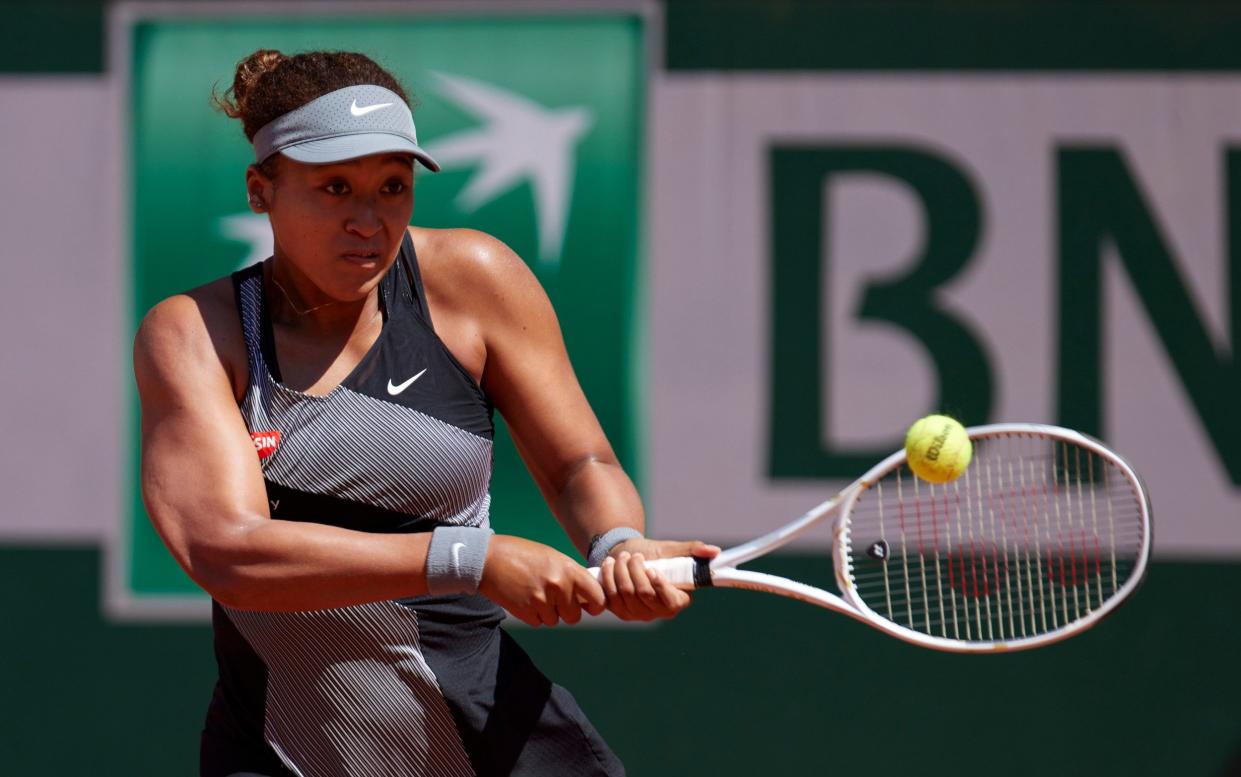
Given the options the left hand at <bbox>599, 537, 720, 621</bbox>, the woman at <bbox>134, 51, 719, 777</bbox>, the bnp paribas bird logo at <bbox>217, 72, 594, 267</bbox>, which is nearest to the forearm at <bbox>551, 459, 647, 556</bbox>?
the woman at <bbox>134, 51, 719, 777</bbox>

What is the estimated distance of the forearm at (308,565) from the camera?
2.12 metres

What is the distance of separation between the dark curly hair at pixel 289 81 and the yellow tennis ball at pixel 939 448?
0.91m

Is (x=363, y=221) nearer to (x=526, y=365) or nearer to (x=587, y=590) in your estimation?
(x=526, y=365)

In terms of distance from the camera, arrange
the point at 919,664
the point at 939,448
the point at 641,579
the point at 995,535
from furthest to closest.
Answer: the point at 919,664, the point at 995,535, the point at 939,448, the point at 641,579

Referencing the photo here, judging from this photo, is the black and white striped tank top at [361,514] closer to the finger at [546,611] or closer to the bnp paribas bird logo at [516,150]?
the finger at [546,611]

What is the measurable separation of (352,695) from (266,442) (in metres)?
0.39

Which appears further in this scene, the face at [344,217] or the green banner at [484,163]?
the green banner at [484,163]

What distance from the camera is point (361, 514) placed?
2.28 meters

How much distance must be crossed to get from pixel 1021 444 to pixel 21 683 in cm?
300

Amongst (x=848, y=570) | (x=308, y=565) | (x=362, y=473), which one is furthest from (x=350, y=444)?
(x=848, y=570)

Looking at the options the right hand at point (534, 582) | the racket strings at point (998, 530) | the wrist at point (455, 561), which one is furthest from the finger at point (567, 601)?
the racket strings at point (998, 530)

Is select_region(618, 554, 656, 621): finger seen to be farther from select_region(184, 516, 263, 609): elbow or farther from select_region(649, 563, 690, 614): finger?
select_region(184, 516, 263, 609): elbow

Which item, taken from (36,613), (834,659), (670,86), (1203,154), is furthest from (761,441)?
(36,613)

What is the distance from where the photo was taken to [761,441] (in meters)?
4.63
